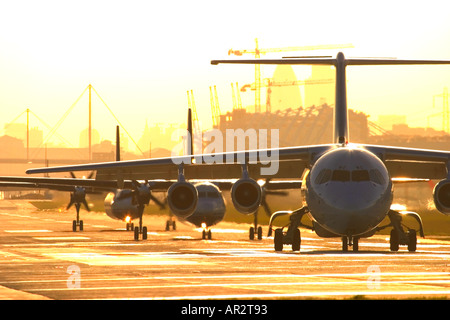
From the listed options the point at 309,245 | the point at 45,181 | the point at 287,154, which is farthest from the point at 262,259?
the point at 45,181

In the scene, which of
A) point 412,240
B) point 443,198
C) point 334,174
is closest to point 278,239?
point 412,240

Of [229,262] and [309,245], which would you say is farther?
[309,245]

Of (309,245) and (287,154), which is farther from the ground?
(287,154)

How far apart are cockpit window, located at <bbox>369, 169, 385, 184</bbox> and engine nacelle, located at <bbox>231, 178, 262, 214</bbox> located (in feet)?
19.3

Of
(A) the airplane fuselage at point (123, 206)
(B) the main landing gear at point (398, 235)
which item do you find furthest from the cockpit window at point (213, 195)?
(B) the main landing gear at point (398, 235)

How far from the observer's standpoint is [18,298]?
2036cm

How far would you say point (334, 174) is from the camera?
30812mm

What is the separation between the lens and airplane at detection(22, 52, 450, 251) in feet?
99.5

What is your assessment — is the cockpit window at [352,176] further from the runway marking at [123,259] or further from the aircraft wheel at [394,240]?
the aircraft wheel at [394,240]

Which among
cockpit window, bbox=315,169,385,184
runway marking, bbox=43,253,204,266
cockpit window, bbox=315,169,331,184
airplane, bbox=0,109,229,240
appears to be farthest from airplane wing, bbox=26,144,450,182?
runway marking, bbox=43,253,204,266

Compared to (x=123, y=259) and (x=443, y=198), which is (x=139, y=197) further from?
(x=443, y=198)
